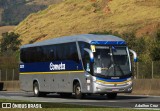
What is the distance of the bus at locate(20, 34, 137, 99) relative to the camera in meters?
26.7

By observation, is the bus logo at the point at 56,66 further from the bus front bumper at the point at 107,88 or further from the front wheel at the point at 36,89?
the bus front bumper at the point at 107,88

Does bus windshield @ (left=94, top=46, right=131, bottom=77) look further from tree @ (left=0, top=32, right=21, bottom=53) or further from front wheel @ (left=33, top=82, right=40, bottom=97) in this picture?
tree @ (left=0, top=32, right=21, bottom=53)

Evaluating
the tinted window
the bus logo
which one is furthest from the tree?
the bus logo

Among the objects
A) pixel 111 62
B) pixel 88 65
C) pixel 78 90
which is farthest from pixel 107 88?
pixel 78 90

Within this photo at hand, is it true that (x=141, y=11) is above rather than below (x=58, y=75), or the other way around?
above

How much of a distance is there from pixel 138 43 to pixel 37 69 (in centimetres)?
4010

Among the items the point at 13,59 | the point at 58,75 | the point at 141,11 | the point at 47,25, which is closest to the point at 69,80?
the point at 58,75

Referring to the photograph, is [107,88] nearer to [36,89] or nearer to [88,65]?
[88,65]

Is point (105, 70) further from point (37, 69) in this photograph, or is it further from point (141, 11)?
point (141, 11)

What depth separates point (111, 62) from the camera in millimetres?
26859

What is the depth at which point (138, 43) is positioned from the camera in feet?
235

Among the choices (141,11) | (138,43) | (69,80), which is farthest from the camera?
(141,11)

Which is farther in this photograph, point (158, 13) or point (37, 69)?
point (158, 13)

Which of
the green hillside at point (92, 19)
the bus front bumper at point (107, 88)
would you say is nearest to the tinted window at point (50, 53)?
the bus front bumper at point (107, 88)
